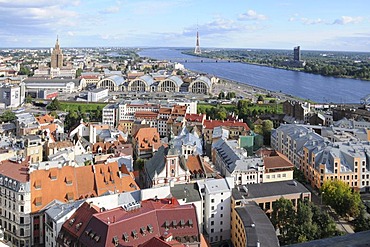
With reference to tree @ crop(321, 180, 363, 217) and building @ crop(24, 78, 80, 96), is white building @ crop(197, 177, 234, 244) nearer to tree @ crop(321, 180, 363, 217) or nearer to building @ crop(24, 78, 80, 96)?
tree @ crop(321, 180, 363, 217)

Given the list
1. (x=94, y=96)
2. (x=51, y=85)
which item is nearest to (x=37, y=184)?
(x=94, y=96)

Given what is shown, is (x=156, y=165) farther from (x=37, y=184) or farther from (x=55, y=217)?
(x=55, y=217)

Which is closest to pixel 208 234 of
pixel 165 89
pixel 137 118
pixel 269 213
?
pixel 269 213

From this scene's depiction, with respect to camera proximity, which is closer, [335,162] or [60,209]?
[60,209]

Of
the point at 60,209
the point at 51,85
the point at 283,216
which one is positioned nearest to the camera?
the point at 60,209

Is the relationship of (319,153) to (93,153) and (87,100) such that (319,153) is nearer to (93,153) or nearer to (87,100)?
(93,153)

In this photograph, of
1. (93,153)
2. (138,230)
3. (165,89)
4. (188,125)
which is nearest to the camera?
(138,230)

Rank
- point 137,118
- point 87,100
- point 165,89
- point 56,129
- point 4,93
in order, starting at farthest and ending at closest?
point 165,89
point 87,100
point 4,93
point 137,118
point 56,129
